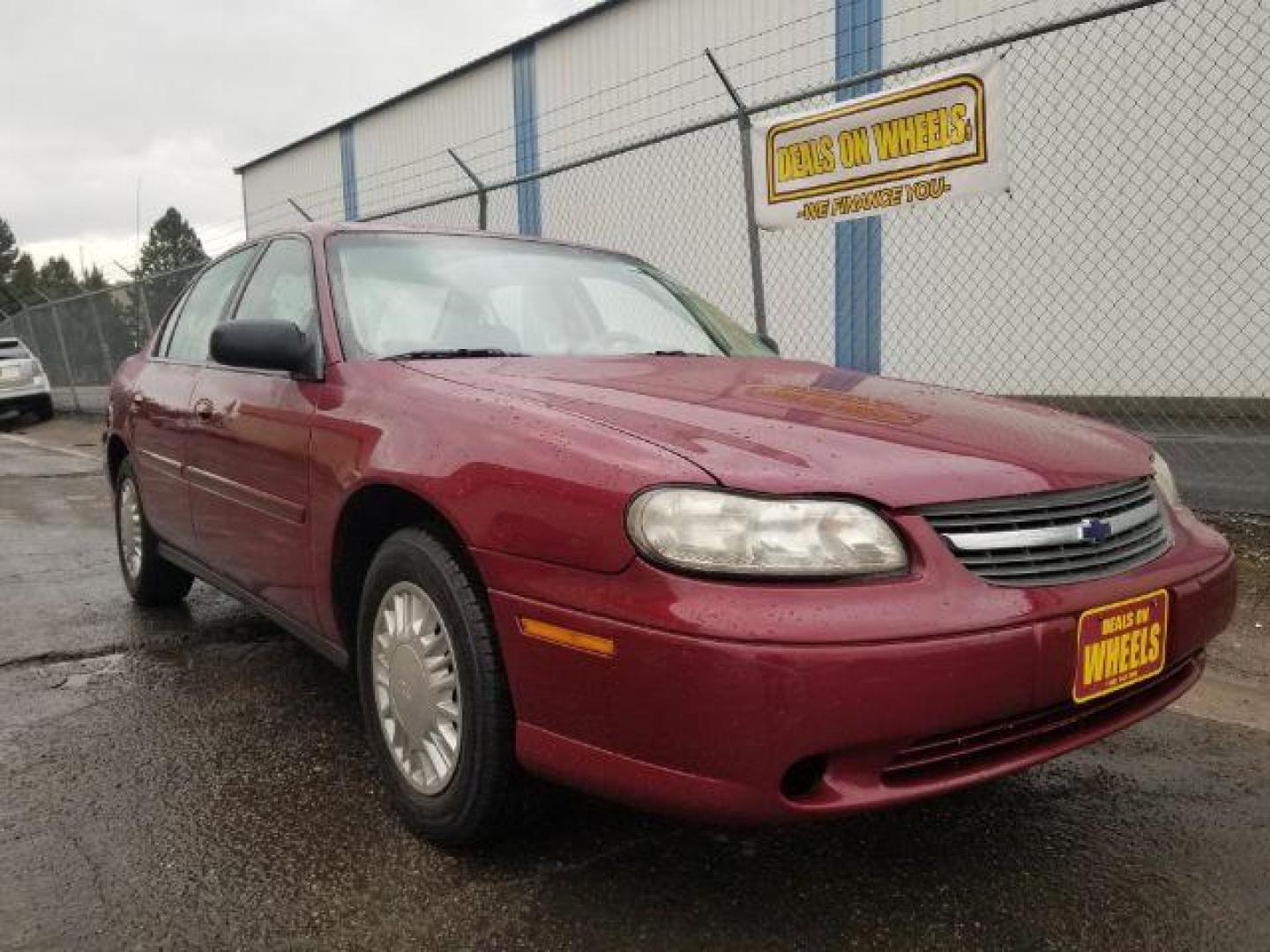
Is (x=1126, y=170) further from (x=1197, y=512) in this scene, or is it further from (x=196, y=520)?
(x=196, y=520)

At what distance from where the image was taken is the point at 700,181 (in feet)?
38.0

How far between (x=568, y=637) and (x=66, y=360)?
1735cm

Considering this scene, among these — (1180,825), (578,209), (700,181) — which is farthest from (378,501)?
(578,209)

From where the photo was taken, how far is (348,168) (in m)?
20.5

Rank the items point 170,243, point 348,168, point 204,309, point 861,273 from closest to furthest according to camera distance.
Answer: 1. point 204,309
2. point 861,273
3. point 348,168
4. point 170,243

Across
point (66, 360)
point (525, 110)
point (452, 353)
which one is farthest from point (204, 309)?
point (66, 360)

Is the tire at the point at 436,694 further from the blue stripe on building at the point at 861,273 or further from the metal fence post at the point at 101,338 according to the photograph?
the metal fence post at the point at 101,338

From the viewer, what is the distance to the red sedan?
169cm

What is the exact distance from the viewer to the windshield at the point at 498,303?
2744 mm

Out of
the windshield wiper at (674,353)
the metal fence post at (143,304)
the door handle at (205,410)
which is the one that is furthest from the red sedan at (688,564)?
the metal fence post at (143,304)

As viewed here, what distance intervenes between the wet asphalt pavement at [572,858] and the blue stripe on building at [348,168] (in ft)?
61.3

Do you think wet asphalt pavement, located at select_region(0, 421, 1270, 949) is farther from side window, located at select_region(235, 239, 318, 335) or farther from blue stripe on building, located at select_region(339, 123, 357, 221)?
blue stripe on building, located at select_region(339, 123, 357, 221)

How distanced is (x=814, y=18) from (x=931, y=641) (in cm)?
1117

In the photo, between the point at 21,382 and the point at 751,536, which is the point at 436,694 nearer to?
the point at 751,536
